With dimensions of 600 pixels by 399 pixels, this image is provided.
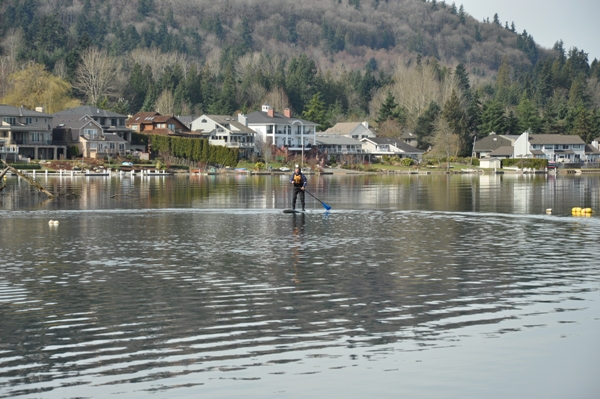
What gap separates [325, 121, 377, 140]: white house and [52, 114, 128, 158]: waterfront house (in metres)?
52.9

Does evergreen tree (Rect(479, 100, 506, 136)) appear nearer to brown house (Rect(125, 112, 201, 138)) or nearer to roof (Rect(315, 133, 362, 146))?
roof (Rect(315, 133, 362, 146))

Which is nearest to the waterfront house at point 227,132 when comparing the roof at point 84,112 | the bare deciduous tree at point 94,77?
the roof at point 84,112

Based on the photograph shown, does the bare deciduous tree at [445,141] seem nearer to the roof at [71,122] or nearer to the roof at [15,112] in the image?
the roof at [71,122]

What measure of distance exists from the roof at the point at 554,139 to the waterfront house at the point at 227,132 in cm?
5339

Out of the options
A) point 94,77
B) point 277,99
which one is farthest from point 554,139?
point 94,77

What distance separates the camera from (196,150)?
12938 centimetres

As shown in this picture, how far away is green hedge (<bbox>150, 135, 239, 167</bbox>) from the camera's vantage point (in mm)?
129375

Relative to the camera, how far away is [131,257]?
91.2 ft

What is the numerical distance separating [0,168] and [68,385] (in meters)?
92.4

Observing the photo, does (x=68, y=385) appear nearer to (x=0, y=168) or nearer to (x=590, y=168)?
(x=0, y=168)

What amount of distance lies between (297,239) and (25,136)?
323ft

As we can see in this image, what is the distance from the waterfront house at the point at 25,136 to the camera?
395 feet

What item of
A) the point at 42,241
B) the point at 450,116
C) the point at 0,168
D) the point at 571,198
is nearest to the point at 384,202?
the point at 571,198

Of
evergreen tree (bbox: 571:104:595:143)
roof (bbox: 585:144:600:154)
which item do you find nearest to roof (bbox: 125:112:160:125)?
roof (bbox: 585:144:600:154)
